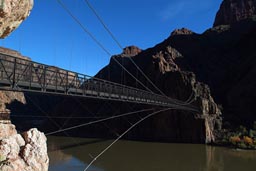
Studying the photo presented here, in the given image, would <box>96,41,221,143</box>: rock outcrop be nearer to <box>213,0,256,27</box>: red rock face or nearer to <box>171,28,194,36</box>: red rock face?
<box>171,28,194,36</box>: red rock face

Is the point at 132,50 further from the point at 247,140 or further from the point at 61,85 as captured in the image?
the point at 61,85

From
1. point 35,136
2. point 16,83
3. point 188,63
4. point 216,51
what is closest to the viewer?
point 35,136

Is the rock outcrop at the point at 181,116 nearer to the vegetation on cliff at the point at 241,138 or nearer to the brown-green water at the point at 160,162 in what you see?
the vegetation on cliff at the point at 241,138

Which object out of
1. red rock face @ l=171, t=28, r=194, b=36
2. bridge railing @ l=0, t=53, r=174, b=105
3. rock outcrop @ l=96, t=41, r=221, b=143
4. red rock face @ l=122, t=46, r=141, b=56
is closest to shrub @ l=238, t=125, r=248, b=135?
rock outcrop @ l=96, t=41, r=221, b=143

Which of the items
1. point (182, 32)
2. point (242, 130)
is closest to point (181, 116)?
point (242, 130)

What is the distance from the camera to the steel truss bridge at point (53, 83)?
14547 mm

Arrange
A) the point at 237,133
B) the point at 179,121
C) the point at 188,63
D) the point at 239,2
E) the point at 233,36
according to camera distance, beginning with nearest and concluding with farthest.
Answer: the point at 237,133, the point at 179,121, the point at 188,63, the point at 233,36, the point at 239,2

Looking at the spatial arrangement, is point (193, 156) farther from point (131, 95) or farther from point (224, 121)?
point (224, 121)

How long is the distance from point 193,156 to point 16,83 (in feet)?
77.0

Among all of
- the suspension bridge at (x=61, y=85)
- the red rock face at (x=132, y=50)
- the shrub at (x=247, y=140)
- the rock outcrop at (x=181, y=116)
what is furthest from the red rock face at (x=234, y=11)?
the shrub at (x=247, y=140)

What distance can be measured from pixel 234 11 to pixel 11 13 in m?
134

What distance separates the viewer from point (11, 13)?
9.17 m

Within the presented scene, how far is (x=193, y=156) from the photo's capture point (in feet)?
108

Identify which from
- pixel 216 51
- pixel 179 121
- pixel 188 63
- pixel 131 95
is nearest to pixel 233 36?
pixel 216 51
